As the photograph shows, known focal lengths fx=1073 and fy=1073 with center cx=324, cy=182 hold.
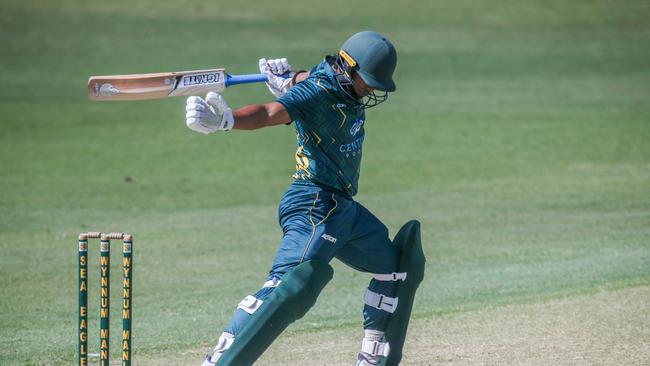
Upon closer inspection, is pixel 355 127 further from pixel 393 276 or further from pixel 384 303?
pixel 384 303

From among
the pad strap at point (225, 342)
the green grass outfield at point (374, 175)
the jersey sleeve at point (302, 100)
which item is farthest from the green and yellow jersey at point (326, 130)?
the green grass outfield at point (374, 175)

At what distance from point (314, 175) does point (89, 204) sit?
325 inches

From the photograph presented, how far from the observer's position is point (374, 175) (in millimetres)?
15859

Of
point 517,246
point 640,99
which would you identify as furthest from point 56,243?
point 640,99

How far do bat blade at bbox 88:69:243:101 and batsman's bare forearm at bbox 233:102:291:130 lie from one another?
950mm

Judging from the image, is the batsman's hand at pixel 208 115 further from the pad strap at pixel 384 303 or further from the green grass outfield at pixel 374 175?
the green grass outfield at pixel 374 175

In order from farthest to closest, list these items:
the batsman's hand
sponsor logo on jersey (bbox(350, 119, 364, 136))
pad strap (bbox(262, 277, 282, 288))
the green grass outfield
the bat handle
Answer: the green grass outfield → the bat handle → sponsor logo on jersey (bbox(350, 119, 364, 136)) → pad strap (bbox(262, 277, 282, 288)) → the batsman's hand

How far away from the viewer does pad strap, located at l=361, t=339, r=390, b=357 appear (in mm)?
6480

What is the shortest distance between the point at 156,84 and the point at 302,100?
3.40ft

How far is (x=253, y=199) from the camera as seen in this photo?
1443 cm

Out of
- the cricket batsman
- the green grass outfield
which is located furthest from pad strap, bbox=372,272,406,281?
Result: the green grass outfield

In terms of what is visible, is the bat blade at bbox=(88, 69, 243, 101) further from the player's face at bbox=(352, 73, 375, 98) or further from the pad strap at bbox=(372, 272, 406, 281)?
the pad strap at bbox=(372, 272, 406, 281)

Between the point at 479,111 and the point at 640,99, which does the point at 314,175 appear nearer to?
the point at 479,111

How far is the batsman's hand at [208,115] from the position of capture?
5.46 metres
